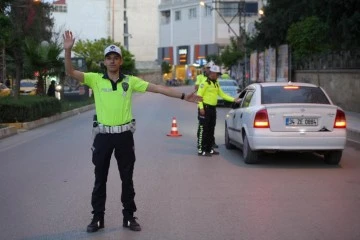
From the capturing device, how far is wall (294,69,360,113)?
25977mm

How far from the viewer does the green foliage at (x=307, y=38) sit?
106ft

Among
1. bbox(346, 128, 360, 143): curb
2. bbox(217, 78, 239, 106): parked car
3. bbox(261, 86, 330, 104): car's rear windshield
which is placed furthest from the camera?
bbox(217, 78, 239, 106): parked car

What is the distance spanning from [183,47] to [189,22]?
517cm

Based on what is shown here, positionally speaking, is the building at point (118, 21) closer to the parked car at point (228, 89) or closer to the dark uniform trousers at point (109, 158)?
the parked car at point (228, 89)

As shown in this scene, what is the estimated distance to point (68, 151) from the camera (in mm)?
14688

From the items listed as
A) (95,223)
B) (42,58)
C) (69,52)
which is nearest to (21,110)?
(42,58)

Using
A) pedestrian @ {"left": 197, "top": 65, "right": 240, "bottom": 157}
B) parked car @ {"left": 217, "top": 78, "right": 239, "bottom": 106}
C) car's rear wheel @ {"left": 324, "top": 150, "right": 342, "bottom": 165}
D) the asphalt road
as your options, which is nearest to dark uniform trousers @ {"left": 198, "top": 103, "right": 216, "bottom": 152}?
pedestrian @ {"left": 197, "top": 65, "right": 240, "bottom": 157}

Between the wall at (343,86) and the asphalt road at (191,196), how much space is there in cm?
1157

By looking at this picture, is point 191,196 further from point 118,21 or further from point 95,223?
point 118,21

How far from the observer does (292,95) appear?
12234mm

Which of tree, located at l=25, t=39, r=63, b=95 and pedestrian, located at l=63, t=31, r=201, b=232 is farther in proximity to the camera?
tree, located at l=25, t=39, r=63, b=95

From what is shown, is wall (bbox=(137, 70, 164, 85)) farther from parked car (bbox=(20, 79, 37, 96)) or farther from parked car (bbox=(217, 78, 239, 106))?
parked car (bbox=(217, 78, 239, 106))

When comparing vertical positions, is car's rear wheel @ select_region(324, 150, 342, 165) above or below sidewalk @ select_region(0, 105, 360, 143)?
above

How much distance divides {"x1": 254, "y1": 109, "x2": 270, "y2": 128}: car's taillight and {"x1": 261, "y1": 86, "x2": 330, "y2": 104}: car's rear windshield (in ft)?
1.72
